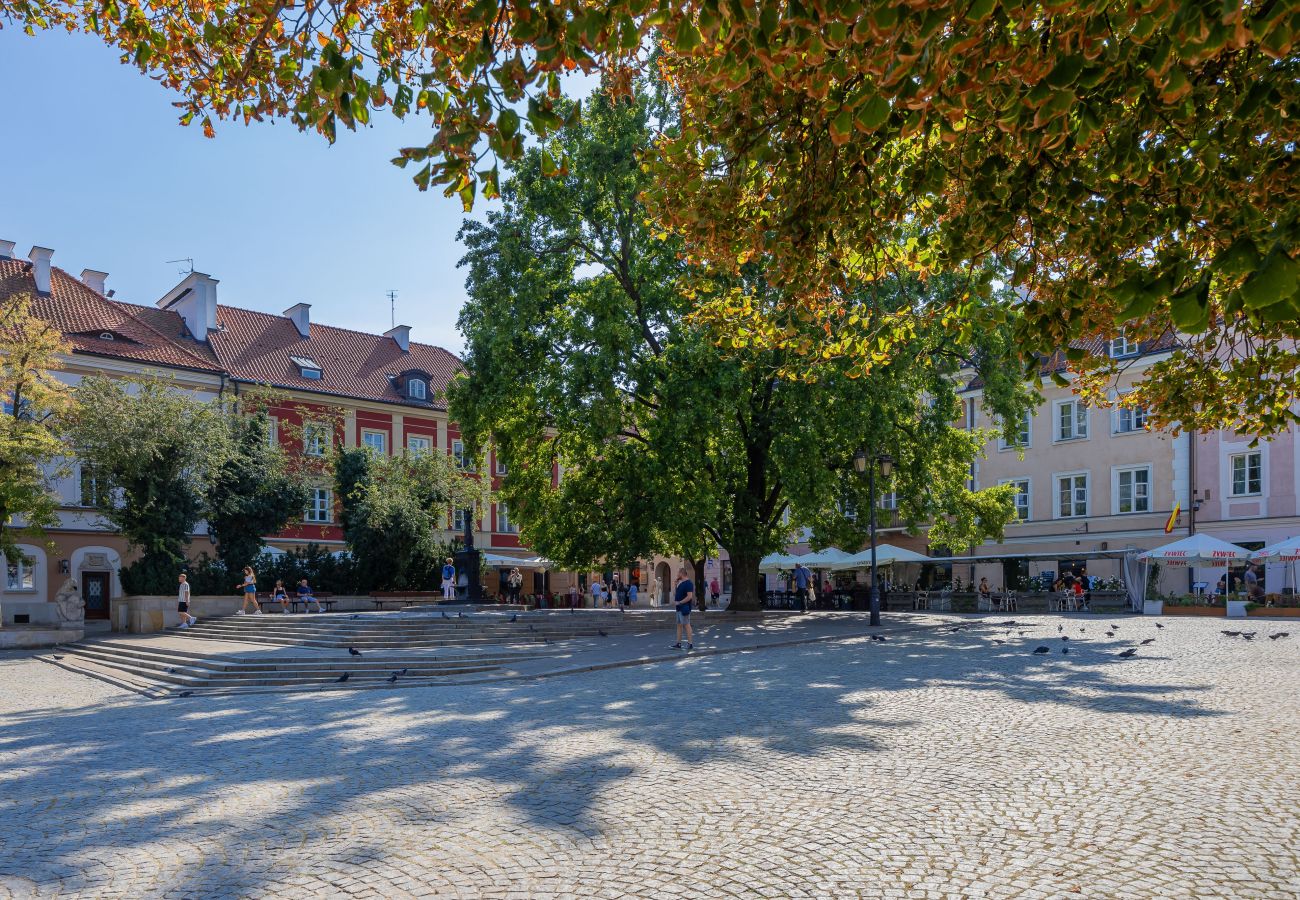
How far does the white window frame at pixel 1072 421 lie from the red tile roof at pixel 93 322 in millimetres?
37175

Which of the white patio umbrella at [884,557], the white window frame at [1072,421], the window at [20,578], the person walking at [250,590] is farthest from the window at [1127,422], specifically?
the window at [20,578]

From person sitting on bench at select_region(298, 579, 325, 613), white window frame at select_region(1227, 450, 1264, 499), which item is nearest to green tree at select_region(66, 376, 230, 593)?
person sitting on bench at select_region(298, 579, 325, 613)

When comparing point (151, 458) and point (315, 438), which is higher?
point (315, 438)

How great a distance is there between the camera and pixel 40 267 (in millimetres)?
39938

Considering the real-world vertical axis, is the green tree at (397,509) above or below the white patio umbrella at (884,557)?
above

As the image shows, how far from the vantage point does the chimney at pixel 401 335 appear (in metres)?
53.7

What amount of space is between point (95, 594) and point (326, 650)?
23569mm

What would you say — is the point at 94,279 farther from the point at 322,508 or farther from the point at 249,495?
the point at 249,495

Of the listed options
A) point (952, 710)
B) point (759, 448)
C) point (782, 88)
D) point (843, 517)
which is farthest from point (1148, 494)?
point (782, 88)

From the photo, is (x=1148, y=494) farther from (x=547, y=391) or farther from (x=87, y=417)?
(x=87, y=417)

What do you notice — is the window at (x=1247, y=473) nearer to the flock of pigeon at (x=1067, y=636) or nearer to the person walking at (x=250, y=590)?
the flock of pigeon at (x=1067, y=636)

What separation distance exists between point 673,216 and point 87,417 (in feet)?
83.8

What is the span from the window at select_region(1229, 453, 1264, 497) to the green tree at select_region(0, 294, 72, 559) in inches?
1573

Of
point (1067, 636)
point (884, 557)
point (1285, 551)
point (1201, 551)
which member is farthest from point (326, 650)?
point (1285, 551)
